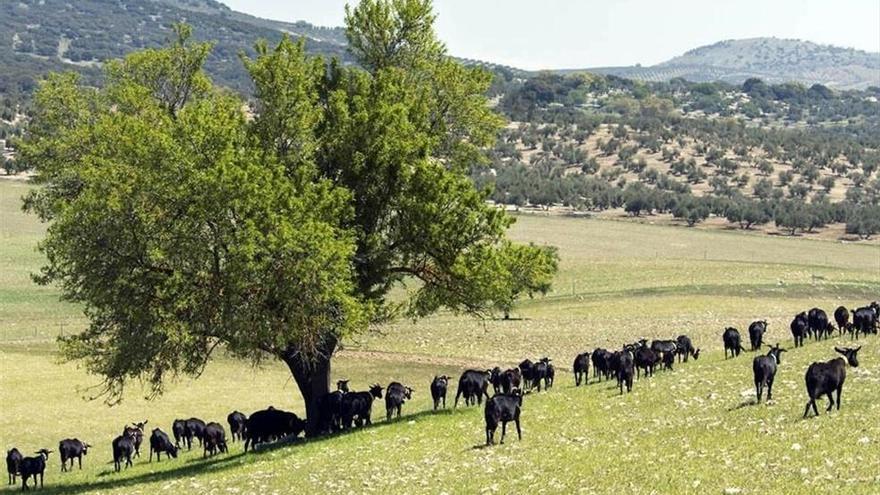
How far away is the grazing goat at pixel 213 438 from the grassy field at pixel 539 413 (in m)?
0.57

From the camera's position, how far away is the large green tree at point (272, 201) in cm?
2786

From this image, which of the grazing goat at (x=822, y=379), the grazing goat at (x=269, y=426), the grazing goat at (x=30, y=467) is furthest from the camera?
the grazing goat at (x=269, y=426)

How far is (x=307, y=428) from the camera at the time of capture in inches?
1309

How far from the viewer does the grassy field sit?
779 inches

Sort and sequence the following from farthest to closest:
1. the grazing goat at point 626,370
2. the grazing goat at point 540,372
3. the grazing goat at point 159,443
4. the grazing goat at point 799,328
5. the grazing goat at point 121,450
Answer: the grazing goat at point 540,372
the grazing goat at point 799,328
the grazing goat at point 159,443
the grazing goat at point 121,450
the grazing goat at point 626,370

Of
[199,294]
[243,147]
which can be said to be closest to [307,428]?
[199,294]

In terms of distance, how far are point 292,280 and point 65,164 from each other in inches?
414

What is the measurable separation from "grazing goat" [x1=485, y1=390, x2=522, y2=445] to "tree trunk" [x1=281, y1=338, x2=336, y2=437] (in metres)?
8.66

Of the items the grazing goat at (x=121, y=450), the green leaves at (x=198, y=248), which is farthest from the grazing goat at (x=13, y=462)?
the green leaves at (x=198, y=248)

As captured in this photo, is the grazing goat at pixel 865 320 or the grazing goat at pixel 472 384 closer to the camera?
the grazing goat at pixel 472 384

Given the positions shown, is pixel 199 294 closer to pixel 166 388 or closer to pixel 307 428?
pixel 307 428

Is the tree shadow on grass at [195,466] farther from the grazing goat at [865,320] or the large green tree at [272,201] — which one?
the grazing goat at [865,320]

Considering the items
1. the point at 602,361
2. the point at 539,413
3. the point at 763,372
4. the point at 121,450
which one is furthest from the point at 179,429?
the point at 763,372

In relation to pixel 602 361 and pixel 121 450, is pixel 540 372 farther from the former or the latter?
pixel 121 450
